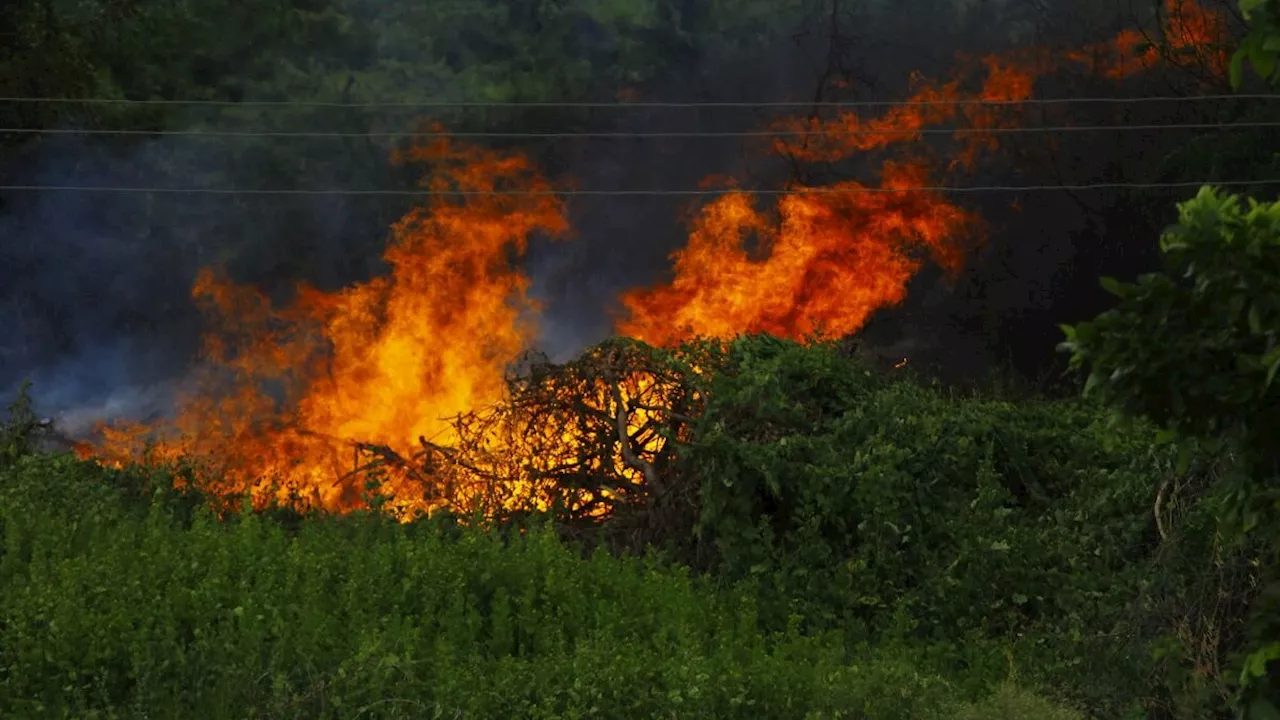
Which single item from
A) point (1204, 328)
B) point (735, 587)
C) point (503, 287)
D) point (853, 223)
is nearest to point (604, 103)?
point (503, 287)

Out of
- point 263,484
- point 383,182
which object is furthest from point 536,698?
point 383,182

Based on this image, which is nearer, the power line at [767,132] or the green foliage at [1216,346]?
the green foliage at [1216,346]

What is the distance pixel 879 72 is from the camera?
20859mm

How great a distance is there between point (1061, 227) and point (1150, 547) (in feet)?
28.3

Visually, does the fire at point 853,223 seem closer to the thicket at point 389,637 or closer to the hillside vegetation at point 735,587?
the hillside vegetation at point 735,587

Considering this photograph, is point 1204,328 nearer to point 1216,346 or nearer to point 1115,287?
point 1216,346

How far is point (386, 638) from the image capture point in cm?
1042

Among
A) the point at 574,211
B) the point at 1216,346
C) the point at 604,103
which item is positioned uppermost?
the point at 604,103

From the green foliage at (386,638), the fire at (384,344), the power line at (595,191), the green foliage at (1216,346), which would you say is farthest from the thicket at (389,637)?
the power line at (595,191)

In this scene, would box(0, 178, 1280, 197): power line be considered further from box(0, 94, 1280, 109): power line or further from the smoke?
box(0, 94, 1280, 109): power line

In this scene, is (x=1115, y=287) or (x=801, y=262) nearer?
(x=1115, y=287)

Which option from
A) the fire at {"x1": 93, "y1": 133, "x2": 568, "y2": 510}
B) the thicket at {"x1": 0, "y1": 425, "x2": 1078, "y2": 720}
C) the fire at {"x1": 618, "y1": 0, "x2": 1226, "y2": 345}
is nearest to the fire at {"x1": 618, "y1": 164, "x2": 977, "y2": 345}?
the fire at {"x1": 618, "y1": 0, "x2": 1226, "y2": 345}

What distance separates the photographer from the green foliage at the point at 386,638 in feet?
31.7

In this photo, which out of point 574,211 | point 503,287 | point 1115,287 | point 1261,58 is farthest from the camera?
point 574,211
